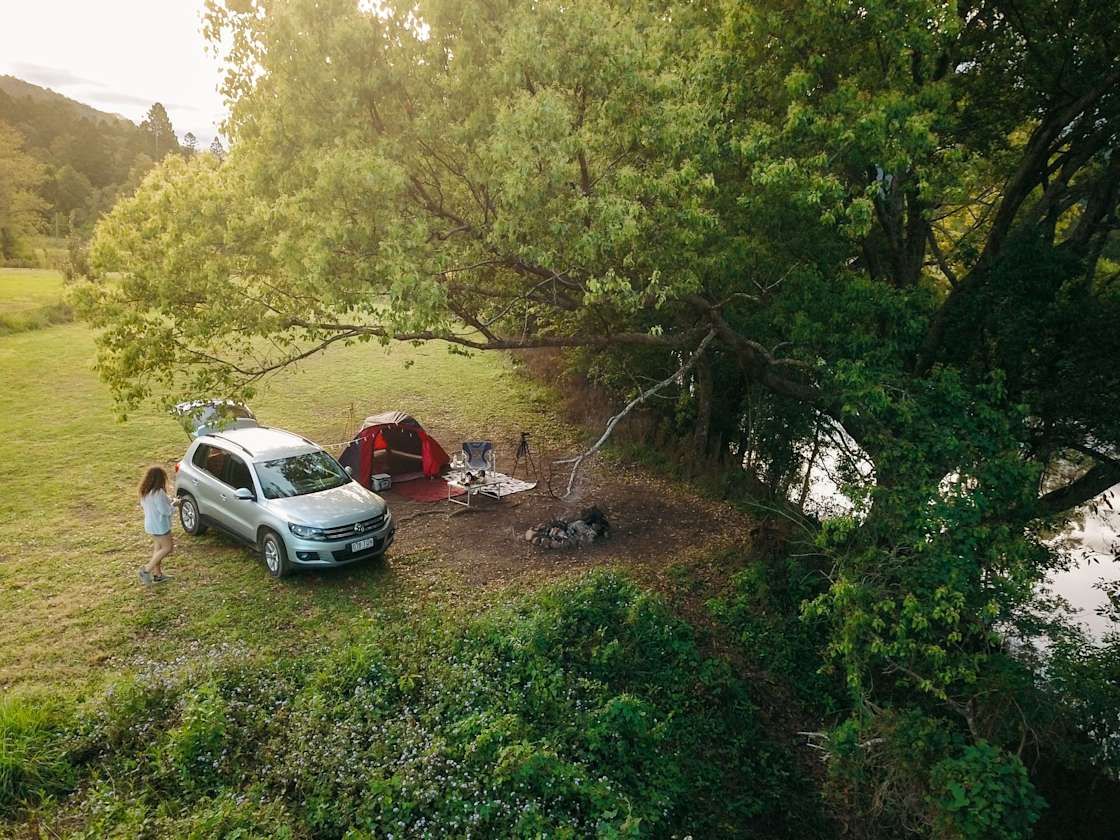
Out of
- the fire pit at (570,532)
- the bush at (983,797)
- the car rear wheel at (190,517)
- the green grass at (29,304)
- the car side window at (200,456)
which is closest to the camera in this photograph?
the bush at (983,797)

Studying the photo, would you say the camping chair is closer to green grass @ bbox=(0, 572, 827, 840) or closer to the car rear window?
the car rear window

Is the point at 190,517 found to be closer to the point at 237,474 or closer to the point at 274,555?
the point at 237,474

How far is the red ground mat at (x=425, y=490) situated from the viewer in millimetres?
12998

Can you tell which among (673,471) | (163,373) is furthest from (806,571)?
(163,373)

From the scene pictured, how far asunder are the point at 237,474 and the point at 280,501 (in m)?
1.06

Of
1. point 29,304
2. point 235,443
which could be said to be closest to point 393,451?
point 235,443

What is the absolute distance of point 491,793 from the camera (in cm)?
546

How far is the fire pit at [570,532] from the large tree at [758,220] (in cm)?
372

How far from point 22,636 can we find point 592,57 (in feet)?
31.6

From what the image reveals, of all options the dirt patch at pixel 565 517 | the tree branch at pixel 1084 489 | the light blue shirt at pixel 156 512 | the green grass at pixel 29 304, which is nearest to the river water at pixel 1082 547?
the tree branch at pixel 1084 489

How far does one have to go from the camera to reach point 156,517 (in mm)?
9039

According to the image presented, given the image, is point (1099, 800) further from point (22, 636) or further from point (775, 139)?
point (22, 636)

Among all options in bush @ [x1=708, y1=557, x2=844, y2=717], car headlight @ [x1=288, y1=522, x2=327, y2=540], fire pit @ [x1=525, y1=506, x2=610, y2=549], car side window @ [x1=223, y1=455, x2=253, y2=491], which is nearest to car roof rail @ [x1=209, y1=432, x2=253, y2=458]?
car side window @ [x1=223, y1=455, x2=253, y2=491]

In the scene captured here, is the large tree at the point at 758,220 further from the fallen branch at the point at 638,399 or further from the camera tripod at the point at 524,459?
the camera tripod at the point at 524,459
